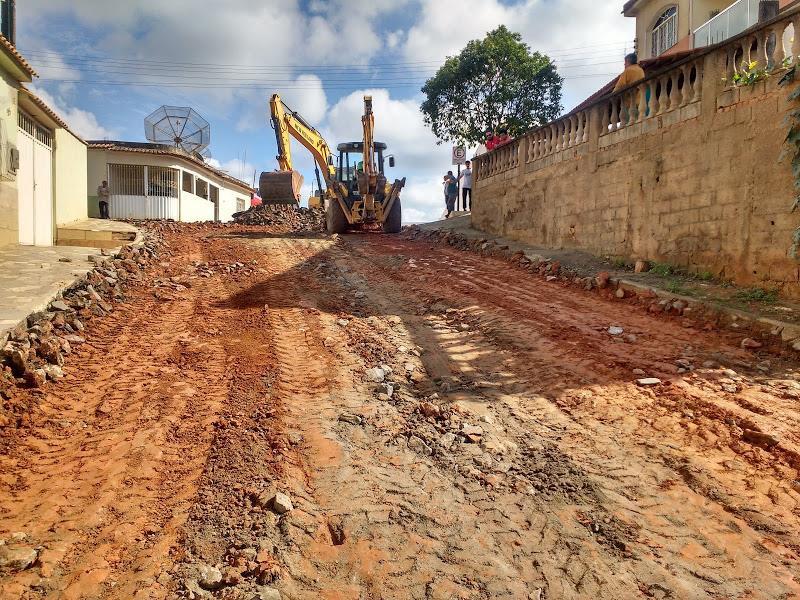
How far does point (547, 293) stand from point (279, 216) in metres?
14.2

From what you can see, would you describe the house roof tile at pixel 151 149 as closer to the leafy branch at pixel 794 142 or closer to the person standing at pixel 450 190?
the person standing at pixel 450 190

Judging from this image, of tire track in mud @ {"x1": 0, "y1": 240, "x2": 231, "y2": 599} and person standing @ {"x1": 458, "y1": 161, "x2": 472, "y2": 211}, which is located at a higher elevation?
person standing @ {"x1": 458, "y1": 161, "x2": 472, "y2": 211}

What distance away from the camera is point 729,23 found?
13.2 m

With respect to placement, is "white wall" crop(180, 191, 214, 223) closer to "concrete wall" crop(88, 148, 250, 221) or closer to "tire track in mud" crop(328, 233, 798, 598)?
"concrete wall" crop(88, 148, 250, 221)

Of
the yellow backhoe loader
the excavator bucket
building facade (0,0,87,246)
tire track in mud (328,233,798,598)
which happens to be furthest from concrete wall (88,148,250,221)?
tire track in mud (328,233,798,598)

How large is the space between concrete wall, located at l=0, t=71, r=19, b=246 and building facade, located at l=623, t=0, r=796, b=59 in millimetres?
14382

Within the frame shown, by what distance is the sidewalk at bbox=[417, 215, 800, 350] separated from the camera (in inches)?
212

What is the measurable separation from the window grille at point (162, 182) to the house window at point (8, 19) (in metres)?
10.9

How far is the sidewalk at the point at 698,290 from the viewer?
539 centimetres

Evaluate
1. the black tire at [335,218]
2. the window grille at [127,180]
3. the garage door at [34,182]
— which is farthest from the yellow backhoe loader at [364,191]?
the window grille at [127,180]

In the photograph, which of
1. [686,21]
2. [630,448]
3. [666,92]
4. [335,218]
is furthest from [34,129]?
[686,21]

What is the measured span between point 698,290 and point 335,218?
37.2ft

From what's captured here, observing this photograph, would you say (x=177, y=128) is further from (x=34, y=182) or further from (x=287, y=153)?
(x=34, y=182)

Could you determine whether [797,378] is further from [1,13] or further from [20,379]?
[1,13]
